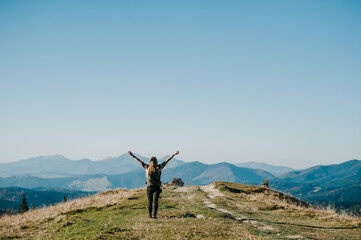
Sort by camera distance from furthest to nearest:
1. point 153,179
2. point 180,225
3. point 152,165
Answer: point 152,165
point 153,179
point 180,225

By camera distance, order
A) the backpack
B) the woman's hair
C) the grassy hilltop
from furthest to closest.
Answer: the woman's hair → the backpack → the grassy hilltop

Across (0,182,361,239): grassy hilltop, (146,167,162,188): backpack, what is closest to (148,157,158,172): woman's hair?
(146,167,162,188): backpack

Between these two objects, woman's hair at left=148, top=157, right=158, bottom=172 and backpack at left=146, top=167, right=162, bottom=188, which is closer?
backpack at left=146, top=167, right=162, bottom=188

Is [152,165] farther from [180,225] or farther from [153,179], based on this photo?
[180,225]

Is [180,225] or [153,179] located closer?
[180,225]

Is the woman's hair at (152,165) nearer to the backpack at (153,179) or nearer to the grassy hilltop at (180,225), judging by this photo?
the backpack at (153,179)

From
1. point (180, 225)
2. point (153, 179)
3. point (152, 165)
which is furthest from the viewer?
point (152, 165)

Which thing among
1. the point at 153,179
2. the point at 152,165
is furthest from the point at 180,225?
the point at 152,165

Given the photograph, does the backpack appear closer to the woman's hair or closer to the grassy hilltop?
the woman's hair

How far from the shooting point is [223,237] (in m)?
11.6

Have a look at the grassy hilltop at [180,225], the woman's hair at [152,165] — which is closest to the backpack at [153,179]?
the woman's hair at [152,165]

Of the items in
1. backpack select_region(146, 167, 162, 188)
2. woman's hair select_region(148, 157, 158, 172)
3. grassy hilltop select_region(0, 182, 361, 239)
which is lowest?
grassy hilltop select_region(0, 182, 361, 239)

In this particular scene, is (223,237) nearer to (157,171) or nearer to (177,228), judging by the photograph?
(177,228)

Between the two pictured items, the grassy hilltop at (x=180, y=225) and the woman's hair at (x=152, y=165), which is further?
the woman's hair at (x=152, y=165)
